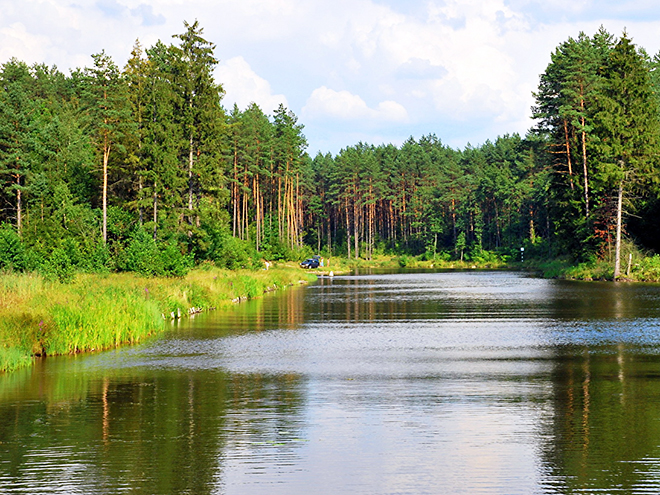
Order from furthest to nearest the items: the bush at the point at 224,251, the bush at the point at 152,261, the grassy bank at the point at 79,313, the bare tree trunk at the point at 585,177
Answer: the bare tree trunk at the point at 585,177 < the bush at the point at 224,251 < the bush at the point at 152,261 < the grassy bank at the point at 79,313

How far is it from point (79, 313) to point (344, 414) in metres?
12.7

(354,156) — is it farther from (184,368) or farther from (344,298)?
(184,368)

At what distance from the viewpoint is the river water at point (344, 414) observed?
35.4ft

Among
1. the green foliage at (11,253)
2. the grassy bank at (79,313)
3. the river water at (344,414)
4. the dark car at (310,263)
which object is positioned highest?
the dark car at (310,263)

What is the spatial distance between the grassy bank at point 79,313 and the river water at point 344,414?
2.79 feet

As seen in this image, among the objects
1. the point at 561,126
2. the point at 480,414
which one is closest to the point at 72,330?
the point at 480,414

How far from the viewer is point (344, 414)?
49.1 feet

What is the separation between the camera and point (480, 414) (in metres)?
14.8

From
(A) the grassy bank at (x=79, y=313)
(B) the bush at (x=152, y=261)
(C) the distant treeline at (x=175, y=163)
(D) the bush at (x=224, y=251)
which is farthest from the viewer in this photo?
(D) the bush at (x=224, y=251)

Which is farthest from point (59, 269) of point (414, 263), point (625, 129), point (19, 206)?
point (414, 263)

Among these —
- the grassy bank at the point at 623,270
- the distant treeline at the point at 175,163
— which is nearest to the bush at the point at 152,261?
the distant treeline at the point at 175,163

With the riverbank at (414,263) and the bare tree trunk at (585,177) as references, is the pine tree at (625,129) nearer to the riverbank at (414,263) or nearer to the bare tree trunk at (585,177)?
the bare tree trunk at (585,177)

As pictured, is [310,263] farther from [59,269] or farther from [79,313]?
[79,313]

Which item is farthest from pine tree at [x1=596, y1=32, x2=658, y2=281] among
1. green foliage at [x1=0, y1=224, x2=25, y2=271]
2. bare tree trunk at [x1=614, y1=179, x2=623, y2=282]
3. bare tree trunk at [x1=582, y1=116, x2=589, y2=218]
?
green foliage at [x1=0, y1=224, x2=25, y2=271]
